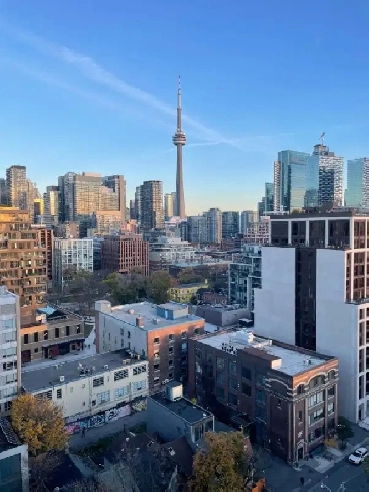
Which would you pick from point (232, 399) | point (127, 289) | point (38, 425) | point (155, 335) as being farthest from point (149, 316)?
point (127, 289)

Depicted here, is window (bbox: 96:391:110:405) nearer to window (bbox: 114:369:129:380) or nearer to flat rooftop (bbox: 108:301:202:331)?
window (bbox: 114:369:129:380)

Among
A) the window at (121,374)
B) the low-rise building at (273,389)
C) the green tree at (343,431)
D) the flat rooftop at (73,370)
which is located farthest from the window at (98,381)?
the green tree at (343,431)

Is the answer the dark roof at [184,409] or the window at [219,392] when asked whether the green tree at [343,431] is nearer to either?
the window at [219,392]

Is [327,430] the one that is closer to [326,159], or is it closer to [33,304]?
[33,304]

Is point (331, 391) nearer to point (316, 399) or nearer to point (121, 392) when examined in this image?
point (316, 399)

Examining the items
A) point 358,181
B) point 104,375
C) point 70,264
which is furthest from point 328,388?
point 358,181
